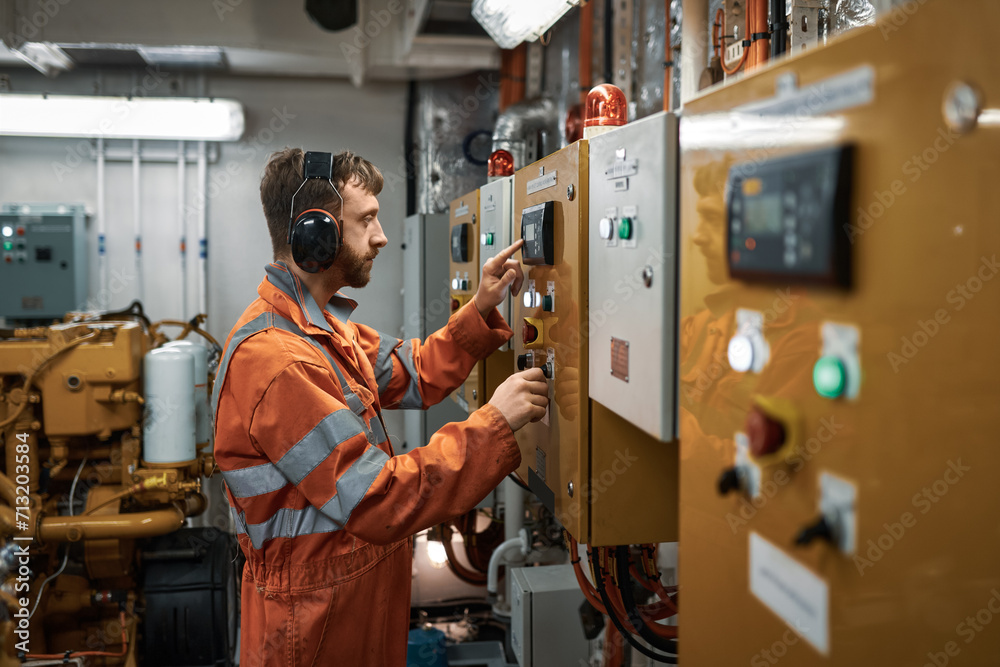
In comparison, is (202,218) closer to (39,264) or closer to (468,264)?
(39,264)

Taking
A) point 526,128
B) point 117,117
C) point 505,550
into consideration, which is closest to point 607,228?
point 505,550

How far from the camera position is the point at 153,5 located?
3.61m

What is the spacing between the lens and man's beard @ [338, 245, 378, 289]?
1720 mm

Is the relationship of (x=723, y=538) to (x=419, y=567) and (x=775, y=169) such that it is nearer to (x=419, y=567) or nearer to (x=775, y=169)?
(x=775, y=169)

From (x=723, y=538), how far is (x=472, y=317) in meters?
1.23

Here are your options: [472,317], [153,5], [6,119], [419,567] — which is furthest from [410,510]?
[6,119]

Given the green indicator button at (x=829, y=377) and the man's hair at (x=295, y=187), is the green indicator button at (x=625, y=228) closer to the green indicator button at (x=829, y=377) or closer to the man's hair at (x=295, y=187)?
the green indicator button at (x=829, y=377)

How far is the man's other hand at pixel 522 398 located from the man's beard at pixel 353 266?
17.4 inches

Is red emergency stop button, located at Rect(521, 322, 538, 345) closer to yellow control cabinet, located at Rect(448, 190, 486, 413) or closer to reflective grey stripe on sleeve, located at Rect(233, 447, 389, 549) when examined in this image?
reflective grey stripe on sleeve, located at Rect(233, 447, 389, 549)

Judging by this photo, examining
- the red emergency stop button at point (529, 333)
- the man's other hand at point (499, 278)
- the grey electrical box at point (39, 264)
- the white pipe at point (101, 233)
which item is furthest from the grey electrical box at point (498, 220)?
the white pipe at point (101, 233)

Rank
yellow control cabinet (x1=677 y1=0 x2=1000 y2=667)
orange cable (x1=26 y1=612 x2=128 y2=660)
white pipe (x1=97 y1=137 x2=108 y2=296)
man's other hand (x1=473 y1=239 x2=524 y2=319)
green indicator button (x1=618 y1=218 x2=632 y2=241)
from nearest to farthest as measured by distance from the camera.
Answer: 1. yellow control cabinet (x1=677 y1=0 x2=1000 y2=667)
2. green indicator button (x1=618 y1=218 x2=632 y2=241)
3. man's other hand (x1=473 y1=239 x2=524 y2=319)
4. orange cable (x1=26 y1=612 x2=128 y2=660)
5. white pipe (x1=97 y1=137 x2=108 y2=296)

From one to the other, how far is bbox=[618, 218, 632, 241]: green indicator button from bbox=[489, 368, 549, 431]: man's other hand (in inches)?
18.1

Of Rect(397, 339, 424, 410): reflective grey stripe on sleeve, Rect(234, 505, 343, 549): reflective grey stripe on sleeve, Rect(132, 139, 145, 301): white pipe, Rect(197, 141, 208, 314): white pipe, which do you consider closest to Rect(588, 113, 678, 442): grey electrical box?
Rect(234, 505, 343, 549): reflective grey stripe on sleeve

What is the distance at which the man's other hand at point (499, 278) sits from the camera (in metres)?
1.84
